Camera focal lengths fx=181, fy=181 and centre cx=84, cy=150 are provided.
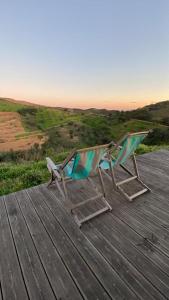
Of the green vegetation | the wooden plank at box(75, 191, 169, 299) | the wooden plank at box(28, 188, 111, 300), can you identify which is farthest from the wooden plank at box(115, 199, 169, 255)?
the green vegetation

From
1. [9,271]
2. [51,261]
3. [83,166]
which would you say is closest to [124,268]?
[51,261]

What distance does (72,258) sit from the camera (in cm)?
158

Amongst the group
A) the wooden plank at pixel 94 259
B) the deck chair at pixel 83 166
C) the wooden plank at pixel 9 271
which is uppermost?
the deck chair at pixel 83 166

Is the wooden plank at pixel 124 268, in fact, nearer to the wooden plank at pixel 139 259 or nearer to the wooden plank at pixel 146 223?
the wooden plank at pixel 139 259

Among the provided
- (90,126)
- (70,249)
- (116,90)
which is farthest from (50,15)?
(90,126)

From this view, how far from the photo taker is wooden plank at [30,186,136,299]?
50.5 inches

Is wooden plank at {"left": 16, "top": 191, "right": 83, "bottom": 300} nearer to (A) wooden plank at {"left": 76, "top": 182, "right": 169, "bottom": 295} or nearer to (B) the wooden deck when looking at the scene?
(B) the wooden deck

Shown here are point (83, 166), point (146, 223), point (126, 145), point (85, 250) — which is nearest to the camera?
point (85, 250)

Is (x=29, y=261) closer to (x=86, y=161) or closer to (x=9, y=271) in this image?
(x=9, y=271)

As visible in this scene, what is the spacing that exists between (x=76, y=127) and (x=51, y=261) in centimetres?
1710

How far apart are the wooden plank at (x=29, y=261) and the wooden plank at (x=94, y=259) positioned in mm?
365

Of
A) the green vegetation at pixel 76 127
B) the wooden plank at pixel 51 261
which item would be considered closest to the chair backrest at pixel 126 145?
the wooden plank at pixel 51 261

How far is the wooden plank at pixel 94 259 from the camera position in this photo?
1282 millimetres

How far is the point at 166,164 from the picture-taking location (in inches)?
147
